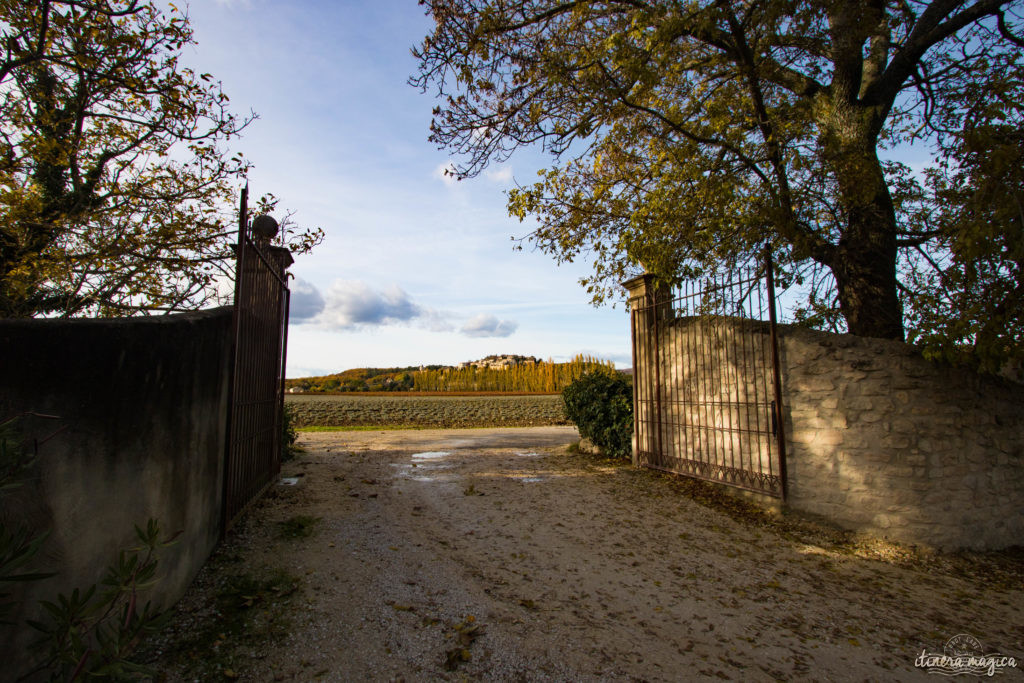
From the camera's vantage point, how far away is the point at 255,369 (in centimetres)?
485

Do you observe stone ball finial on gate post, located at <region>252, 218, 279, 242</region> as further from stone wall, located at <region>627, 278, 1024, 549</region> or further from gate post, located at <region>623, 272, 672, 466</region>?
Answer: stone wall, located at <region>627, 278, 1024, 549</region>

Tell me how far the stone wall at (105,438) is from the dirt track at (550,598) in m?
0.69

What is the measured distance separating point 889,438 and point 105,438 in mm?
6576

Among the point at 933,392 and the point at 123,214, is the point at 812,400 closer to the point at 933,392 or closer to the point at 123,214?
the point at 933,392

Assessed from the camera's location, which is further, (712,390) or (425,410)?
(425,410)

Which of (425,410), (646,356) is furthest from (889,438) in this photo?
(425,410)

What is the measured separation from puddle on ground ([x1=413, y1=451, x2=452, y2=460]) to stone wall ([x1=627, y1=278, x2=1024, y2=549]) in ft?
15.8

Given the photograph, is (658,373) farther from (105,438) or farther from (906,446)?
(105,438)

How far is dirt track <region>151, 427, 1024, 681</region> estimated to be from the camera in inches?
118

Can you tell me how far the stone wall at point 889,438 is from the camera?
519cm

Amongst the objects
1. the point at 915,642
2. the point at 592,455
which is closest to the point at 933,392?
the point at 915,642

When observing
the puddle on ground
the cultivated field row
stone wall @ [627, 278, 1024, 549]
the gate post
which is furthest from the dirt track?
the cultivated field row

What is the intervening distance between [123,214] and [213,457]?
18.5ft

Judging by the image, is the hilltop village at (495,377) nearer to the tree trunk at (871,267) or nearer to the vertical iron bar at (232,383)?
the tree trunk at (871,267)
